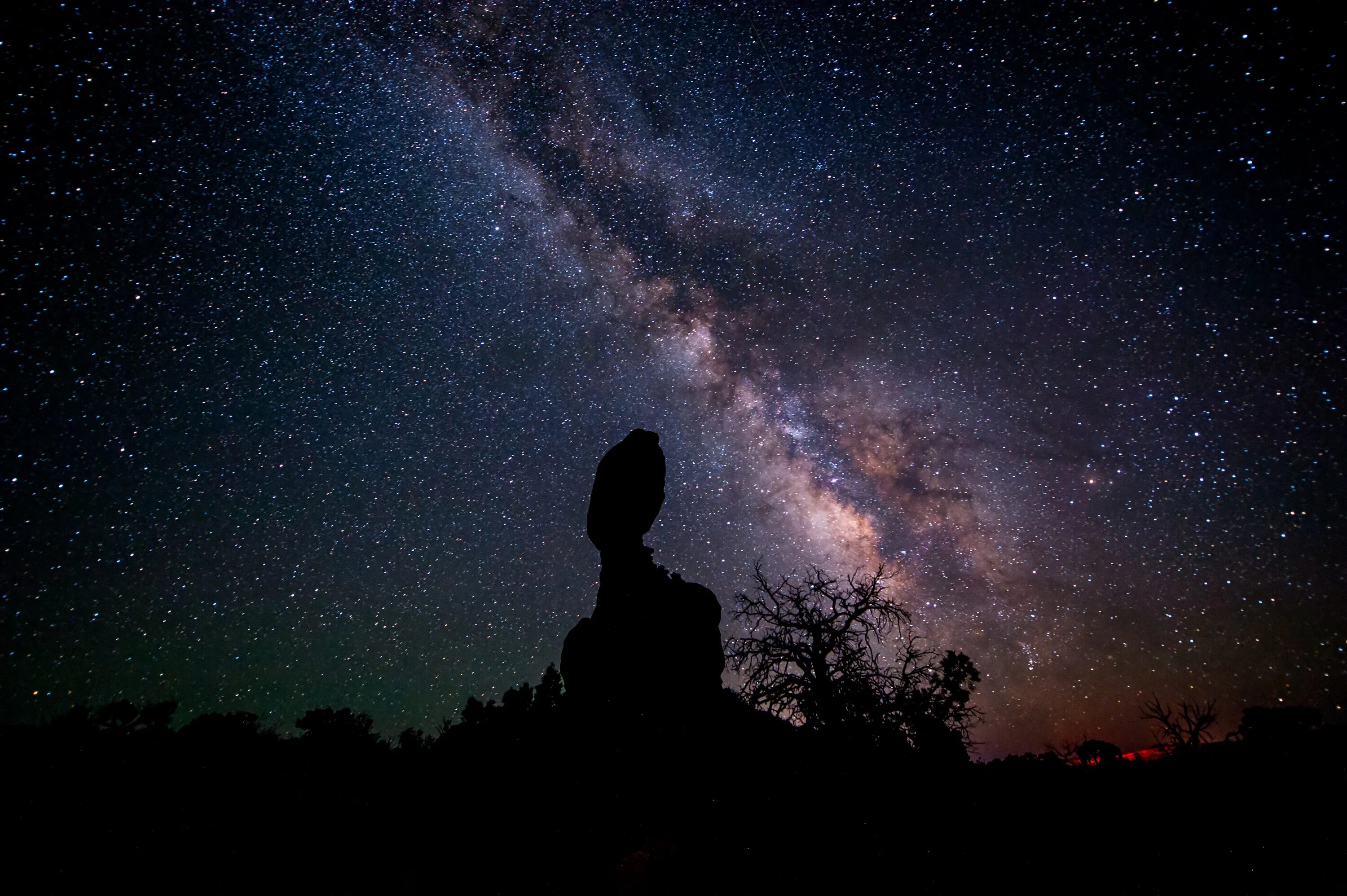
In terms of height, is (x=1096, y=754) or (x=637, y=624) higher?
(x=637, y=624)

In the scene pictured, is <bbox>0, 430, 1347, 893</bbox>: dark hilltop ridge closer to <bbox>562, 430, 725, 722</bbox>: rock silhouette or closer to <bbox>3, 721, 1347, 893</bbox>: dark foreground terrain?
<bbox>3, 721, 1347, 893</bbox>: dark foreground terrain

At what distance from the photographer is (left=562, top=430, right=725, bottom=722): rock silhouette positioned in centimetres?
2211

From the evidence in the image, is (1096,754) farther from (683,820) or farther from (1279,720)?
(1279,720)

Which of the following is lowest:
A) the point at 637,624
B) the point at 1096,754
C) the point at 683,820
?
the point at 683,820

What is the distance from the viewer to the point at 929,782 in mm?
9281

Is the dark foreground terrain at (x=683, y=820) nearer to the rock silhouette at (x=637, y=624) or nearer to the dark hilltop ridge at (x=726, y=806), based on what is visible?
the dark hilltop ridge at (x=726, y=806)

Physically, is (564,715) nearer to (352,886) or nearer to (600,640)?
(600,640)

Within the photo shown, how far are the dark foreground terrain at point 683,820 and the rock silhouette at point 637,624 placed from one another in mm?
5109

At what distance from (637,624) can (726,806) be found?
1280 cm

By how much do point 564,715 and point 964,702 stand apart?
17.2m

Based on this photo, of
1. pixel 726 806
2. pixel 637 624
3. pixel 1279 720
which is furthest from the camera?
pixel 637 624

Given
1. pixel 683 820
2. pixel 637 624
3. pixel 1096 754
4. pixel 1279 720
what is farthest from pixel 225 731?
pixel 1279 720

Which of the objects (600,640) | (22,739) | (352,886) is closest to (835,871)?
(352,886)

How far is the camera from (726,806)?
36.9 feet
